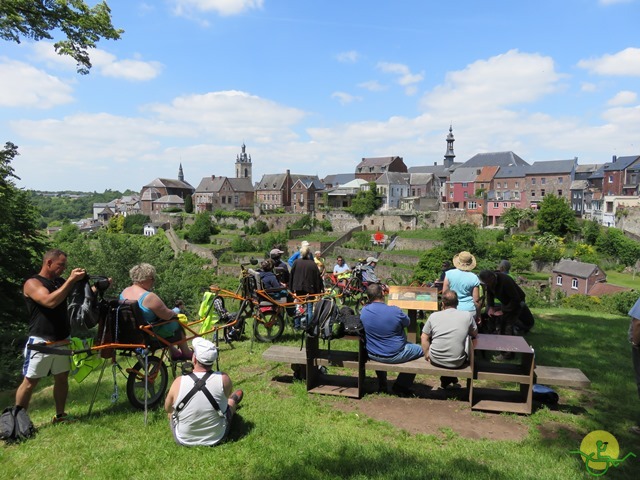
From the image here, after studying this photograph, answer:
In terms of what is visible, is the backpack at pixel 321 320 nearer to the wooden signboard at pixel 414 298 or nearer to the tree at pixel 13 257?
the wooden signboard at pixel 414 298

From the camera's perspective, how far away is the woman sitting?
538 cm

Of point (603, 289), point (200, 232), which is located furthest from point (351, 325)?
point (200, 232)

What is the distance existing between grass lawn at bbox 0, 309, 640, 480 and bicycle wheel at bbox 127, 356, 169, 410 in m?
0.19

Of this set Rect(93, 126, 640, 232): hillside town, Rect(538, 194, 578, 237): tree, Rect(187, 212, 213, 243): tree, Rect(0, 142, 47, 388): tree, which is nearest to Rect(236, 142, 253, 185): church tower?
Rect(93, 126, 640, 232): hillside town

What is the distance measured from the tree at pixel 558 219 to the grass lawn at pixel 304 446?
49.4 m

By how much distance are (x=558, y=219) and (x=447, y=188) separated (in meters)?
22.6

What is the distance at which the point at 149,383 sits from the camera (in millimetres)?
5613

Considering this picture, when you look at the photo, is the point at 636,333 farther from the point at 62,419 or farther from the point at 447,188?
the point at 447,188

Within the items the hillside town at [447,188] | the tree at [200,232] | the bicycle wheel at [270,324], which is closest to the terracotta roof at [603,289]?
the hillside town at [447,188]

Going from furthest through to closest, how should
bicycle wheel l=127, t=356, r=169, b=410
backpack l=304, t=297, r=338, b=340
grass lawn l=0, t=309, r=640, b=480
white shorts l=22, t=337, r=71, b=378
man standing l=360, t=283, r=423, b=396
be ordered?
backpack l=304, t=297, r=338, b=340 → man standing l=360, t=283, r=423, b=396 → bicycle wheel l=127, t=356, r=169, b=410 → white shorts l=22, t=337, r=71, b=378 → grass lawn l=0, t=309, r=640, b=480

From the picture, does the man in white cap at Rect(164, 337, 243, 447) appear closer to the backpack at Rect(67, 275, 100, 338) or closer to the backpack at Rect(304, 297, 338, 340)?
the backpack at Rect(67, 275, 100, 338)

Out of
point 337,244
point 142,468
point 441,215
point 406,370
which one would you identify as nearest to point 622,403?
point 406,370

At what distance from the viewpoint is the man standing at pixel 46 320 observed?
4812 millimetres

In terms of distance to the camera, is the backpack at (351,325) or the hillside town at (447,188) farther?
the hillside town at (447,188)
